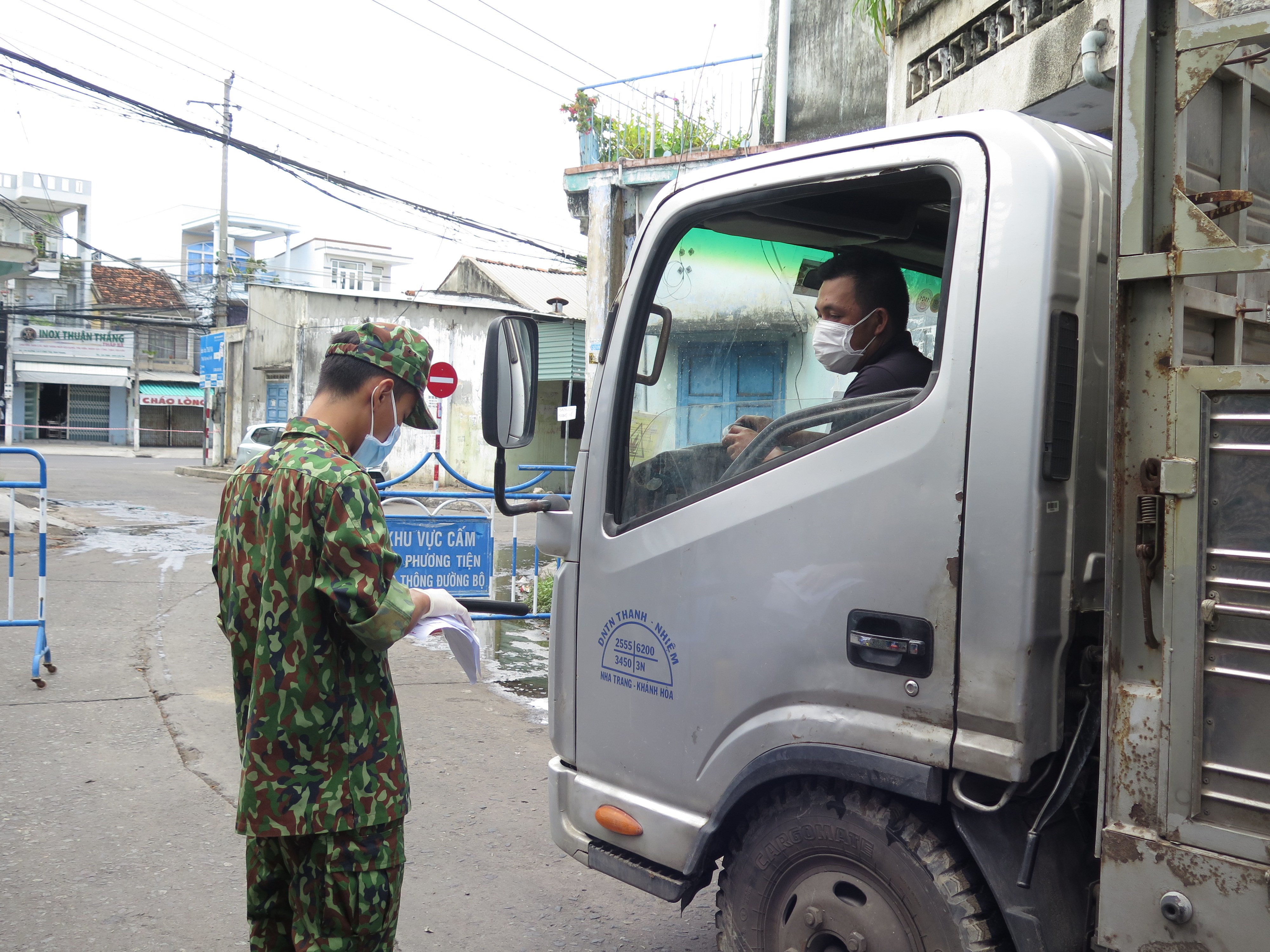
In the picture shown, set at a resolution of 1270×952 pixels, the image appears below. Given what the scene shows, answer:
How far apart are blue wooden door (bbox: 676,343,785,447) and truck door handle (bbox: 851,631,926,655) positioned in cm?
63

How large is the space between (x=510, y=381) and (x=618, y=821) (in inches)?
46.5

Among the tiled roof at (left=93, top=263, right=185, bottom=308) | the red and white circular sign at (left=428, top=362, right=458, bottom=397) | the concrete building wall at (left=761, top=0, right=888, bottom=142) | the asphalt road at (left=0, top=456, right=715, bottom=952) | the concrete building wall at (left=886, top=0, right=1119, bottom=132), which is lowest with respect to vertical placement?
the asphalt road at (left=0, top=456, right=715, bottom=952)

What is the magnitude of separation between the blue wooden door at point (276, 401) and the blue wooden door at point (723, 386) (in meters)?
28.0

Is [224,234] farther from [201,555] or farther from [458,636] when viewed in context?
[458,636]

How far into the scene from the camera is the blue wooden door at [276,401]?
29.1 meters

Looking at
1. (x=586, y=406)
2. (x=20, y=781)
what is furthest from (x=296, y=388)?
(x=586, y=406)

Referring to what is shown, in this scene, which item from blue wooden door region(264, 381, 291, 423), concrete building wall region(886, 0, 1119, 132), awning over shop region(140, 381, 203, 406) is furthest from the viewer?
awning over shop region(140, 381, 203, 406)

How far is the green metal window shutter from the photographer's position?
23.5m

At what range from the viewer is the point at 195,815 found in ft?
13.9

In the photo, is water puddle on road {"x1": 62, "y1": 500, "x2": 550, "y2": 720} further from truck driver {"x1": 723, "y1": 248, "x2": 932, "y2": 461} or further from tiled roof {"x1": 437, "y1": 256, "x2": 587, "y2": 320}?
tiled roof {"x1": 437, "y1": 256, "x2": 587, "y2": 320}

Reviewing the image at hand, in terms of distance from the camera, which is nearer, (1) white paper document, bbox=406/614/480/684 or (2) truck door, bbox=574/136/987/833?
(2) truck door, bbox=574/136/987/833

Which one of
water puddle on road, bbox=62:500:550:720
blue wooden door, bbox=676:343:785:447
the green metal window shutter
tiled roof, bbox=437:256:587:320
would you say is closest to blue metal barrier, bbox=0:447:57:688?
water puddle on road, bbox=62:500:550:720

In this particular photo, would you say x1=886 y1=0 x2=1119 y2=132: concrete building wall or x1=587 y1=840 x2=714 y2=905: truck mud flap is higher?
x1=886 y1=0 x2=1119 y2=132: concrete building wall

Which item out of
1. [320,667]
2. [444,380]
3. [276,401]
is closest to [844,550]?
[320,667]
